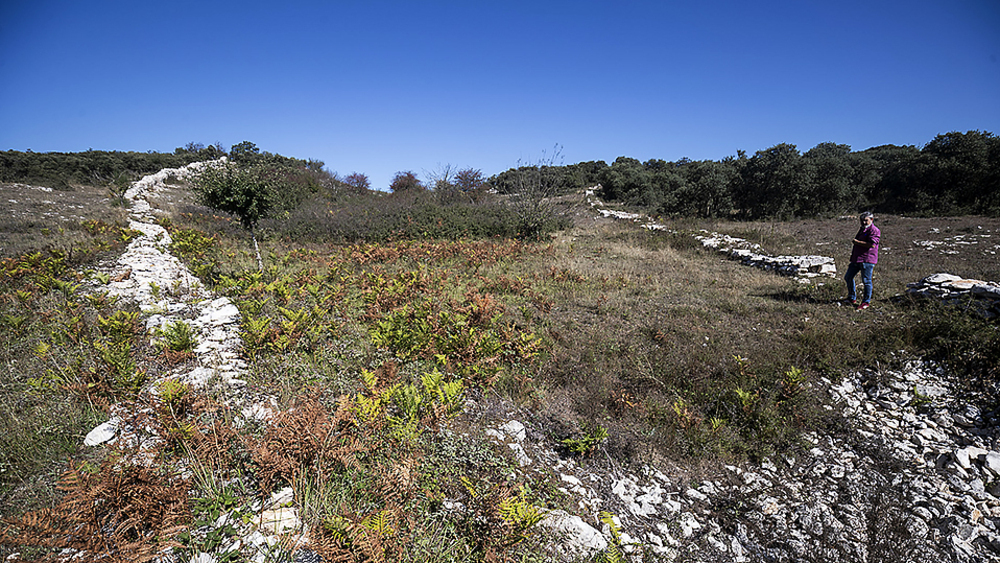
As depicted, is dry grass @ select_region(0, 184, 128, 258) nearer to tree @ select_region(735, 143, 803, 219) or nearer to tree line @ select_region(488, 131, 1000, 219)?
tree line @ select_region(488, 131, 1000, 219)

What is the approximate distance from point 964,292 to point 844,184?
2584 centimetres

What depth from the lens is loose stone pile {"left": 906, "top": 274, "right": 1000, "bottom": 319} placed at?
5.84m

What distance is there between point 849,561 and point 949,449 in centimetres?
240

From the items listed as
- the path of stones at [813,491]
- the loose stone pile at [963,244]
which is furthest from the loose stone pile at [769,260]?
the path of stones at [813,491]

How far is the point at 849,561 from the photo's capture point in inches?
112

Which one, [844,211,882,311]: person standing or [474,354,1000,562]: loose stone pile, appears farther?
[844,211,882,311]: person standing

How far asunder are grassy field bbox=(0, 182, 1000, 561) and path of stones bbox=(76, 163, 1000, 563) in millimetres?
221

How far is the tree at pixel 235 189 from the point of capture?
9242mm

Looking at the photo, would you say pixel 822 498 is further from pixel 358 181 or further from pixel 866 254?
pixel 358 181

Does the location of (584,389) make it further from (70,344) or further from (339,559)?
(70,344)

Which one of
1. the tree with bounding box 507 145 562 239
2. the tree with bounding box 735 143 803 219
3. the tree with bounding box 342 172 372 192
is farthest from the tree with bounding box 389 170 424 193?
the tree with bounding box 735 143 803 219

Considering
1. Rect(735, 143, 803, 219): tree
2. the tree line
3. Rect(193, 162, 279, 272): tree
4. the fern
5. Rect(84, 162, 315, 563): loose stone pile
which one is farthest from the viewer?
Rect(735, 143, 803, 219): tree

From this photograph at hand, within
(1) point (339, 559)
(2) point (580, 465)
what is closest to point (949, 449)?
(2) point (580, 465)


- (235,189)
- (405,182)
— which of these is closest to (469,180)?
(405,182)
